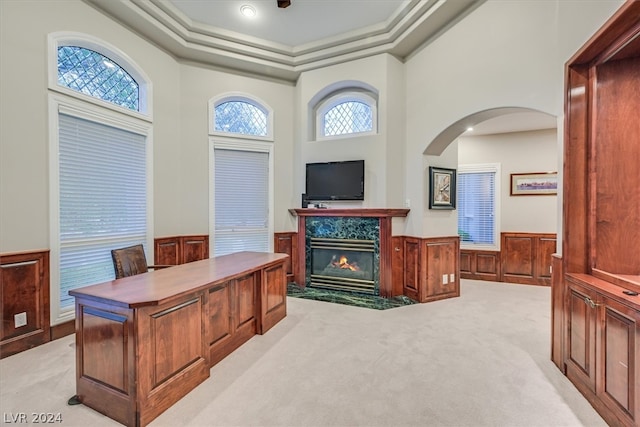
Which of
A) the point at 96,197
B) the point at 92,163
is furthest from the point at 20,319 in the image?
the point at 92,163

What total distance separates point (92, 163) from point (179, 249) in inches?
65.3

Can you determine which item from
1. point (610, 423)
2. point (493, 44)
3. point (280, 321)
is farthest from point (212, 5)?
point (610, 423)

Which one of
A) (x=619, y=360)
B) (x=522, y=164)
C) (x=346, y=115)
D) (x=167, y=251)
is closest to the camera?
(x=619, y=360)

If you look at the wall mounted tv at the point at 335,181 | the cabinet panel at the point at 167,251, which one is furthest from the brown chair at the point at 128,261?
the wall mounted tv at the point at 335,181

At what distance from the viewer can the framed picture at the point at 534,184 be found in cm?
554

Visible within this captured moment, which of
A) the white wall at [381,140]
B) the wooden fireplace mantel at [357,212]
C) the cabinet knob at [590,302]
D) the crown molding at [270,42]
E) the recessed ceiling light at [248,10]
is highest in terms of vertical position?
the recessed ceiling light at [248,10]

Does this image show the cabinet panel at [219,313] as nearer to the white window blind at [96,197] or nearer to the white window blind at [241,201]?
the white window blind at [96,197]

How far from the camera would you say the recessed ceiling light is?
3928 mm

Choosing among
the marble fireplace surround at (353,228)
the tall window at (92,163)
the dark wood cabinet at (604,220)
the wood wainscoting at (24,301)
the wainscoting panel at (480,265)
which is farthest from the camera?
the wainscoting panel at (480,265)

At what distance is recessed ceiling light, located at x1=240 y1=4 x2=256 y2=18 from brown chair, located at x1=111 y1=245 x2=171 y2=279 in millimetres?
3300

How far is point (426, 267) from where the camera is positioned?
171 inches

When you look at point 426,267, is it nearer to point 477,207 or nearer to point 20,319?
point 477,207

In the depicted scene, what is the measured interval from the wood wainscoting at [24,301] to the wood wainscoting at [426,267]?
4173 millimetres

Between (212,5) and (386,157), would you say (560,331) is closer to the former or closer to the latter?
(386,157)
